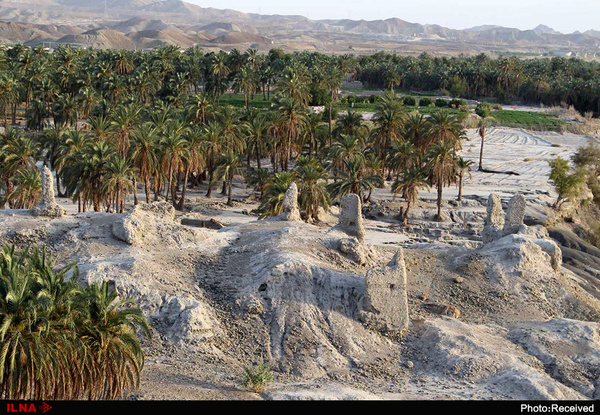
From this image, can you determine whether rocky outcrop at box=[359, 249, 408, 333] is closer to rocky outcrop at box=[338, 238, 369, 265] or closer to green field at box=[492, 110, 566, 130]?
rocky outcrop at box=[338, 238, 369, 265]

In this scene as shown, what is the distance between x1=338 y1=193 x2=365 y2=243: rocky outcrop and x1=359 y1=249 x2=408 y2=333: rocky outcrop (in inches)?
234

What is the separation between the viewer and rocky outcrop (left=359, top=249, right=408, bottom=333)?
23781mm

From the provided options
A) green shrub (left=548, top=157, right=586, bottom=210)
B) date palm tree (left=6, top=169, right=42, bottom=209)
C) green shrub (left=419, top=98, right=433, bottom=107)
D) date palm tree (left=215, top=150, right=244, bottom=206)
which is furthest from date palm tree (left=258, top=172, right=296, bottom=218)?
green shrub (left=419, top=98, right=433, bottom=107)

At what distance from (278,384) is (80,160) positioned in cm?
2310

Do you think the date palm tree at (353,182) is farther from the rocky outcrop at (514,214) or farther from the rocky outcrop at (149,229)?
the rocky outcrop at (149,229)

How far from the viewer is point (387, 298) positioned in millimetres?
23953

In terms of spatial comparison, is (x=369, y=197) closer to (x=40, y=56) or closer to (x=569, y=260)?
(x=569, y=260)

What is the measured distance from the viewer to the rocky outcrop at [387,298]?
23.8m

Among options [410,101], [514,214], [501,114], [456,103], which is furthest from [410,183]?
[456,103]

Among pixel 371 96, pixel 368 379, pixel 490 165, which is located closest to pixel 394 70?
pixel 371 96

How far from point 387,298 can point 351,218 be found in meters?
6.76

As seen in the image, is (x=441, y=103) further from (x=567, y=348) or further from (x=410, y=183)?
(x=567, y=348)

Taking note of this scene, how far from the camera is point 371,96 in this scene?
4186 inches

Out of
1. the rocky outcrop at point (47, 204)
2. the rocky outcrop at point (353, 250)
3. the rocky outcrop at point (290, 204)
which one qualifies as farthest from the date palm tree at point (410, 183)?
the rocky outcrop at point (47, 204)
